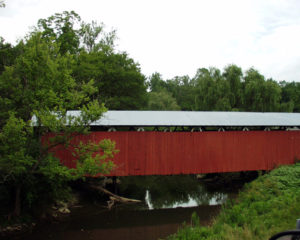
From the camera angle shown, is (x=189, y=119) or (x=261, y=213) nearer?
(x=261, y=213)

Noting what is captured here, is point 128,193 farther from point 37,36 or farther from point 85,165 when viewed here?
point 37,36

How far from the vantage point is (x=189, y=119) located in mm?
13531

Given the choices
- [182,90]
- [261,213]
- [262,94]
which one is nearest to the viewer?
[261,213]

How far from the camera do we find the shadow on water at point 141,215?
9891mm

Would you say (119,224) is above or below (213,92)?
below

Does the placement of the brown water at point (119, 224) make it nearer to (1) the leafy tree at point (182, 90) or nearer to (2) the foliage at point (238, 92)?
(2) the foliage at point (238, 92)

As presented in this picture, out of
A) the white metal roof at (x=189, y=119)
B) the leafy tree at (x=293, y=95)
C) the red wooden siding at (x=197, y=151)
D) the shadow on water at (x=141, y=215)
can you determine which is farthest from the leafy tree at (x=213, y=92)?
the leafy tree at (x=293, y=95)

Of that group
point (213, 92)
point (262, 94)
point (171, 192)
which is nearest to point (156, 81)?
point (213, 92)

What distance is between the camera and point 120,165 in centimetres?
1254

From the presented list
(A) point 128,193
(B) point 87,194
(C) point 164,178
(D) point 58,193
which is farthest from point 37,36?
(C) point 164,178

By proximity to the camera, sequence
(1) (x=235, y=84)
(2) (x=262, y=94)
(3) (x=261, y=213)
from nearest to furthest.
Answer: (3) (x=261, y=213)
(2) (x=262, y=94)
(1) (x=235, y=84)

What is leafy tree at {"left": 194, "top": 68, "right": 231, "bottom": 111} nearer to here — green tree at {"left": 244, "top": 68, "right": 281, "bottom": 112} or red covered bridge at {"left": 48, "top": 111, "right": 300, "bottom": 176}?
green tree at {"left": 244, "top": 68, "right": 281, "bottom": 112}

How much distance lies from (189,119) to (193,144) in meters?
1.21

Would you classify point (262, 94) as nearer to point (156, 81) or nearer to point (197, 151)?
point (197, 151)
